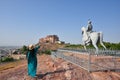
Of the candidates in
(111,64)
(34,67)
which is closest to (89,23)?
(111,64)

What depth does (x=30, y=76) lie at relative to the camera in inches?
357

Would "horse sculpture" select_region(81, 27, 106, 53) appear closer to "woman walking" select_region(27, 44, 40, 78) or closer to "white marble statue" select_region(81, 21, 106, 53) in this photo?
"white marble statue" select_region(81, 21, 106, 53)

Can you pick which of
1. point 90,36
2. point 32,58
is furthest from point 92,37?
point 32,58

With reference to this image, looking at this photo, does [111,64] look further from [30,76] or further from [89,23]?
[89,23]

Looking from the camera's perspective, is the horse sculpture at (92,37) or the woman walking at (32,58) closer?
the woman walking at (32,58)

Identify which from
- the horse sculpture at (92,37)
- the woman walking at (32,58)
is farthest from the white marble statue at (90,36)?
the woman walking at (32,58)

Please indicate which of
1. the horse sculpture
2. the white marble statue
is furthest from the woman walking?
the white marble statue

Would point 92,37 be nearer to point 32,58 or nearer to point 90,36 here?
point 90,36

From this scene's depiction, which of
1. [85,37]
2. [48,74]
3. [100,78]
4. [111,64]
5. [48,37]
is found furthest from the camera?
[48,37]

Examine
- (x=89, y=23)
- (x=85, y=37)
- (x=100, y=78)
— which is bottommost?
(x=100, y=78)

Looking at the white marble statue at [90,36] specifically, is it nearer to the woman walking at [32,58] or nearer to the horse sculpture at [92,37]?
the horse sculpture at [92,37]

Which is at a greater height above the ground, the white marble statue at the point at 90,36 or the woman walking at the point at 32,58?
the white marble statue at the point at 90,36

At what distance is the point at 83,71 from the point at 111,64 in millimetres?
2003

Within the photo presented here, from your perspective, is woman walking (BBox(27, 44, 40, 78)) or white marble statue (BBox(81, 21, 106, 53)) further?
white marble statue (BBox(81, 21, 106, 53))
